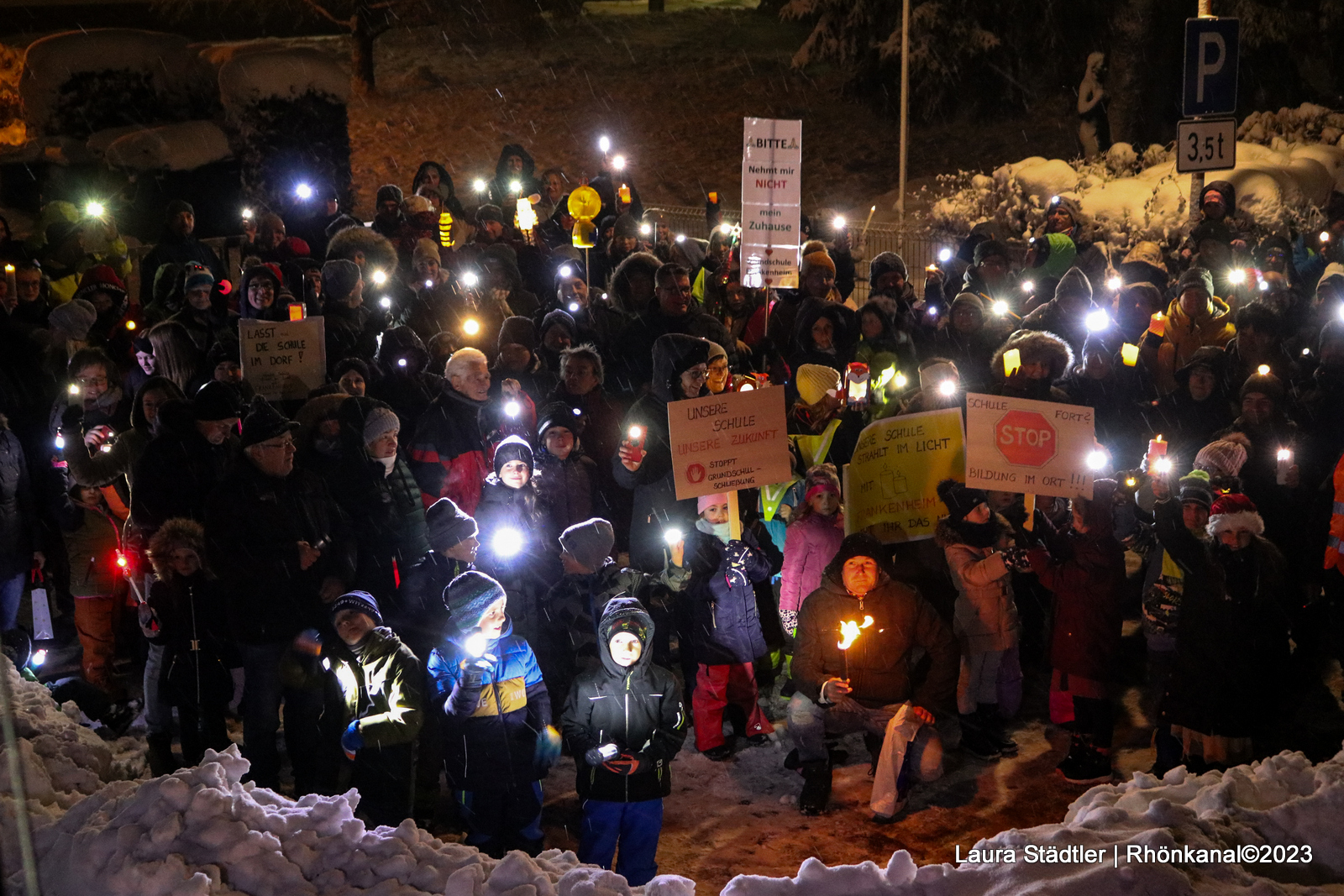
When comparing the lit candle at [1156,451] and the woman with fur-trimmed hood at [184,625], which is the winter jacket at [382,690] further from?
the lit candle at [1156,451]

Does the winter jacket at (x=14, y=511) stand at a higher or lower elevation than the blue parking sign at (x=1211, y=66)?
lower

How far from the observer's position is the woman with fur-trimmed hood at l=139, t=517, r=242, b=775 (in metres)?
6.58

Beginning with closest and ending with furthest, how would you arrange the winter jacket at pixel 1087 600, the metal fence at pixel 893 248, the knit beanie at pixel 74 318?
the winter jacket at pixel 1087 600
the knit beanie at pixel 74 318
the metal fence at pixel 893 248

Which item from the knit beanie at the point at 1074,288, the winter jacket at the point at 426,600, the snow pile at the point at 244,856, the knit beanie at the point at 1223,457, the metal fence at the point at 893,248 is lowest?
the snow pile at the point at 244,856


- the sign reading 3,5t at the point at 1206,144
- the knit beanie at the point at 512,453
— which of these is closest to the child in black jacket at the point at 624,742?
the knit beanie at the point at 512,453

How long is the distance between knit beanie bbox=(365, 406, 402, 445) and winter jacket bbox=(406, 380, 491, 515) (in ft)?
2.71

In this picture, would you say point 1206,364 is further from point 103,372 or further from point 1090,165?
point 1090,165

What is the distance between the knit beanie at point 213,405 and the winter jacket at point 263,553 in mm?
878

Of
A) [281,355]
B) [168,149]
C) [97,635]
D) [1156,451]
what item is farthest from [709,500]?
[168,149]

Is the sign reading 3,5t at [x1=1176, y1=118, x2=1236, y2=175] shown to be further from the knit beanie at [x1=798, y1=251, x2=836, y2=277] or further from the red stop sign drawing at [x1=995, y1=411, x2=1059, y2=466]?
the red stop sign drawing at [x1=995, y1=411, x2=1059, y2=466]

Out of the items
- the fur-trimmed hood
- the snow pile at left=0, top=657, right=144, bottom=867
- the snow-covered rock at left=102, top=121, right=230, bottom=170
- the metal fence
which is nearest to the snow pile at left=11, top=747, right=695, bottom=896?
the snow pile at left=0, top=657, right=144, bottom=867

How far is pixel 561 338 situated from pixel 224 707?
158 inches

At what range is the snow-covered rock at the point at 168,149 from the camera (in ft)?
62.7

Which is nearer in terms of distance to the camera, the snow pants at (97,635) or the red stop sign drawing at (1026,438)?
the red stop sign drawing at (1026,438)
